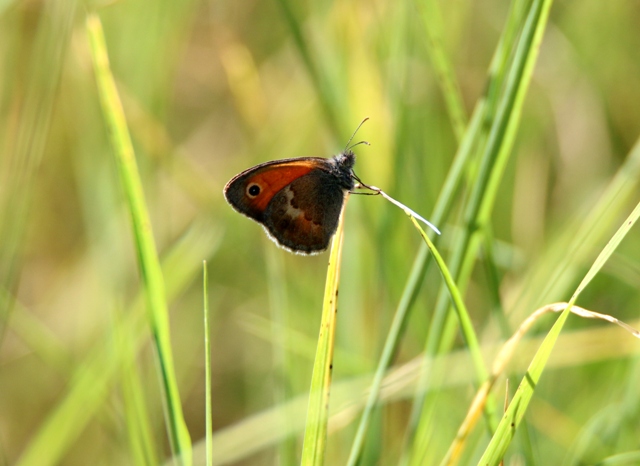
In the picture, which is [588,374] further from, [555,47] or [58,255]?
[58,255]

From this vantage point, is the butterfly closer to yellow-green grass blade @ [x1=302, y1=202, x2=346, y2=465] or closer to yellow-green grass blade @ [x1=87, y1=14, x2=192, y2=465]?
yellow-green grass blade @ [x1=87, y1=14, x2=192, y2=465]

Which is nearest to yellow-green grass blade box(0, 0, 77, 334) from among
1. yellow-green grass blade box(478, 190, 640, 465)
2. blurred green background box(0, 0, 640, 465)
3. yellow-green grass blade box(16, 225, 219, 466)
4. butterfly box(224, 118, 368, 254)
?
blurred green background box(0, 0, 640, 465)

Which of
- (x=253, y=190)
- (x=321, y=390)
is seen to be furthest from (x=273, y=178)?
(x=321, y=390)

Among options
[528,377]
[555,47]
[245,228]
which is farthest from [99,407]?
[555,47]

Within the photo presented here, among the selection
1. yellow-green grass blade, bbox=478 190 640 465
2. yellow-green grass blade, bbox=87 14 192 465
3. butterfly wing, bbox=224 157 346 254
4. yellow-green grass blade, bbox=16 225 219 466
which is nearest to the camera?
yellow-green grass blade, bbox=478 190 640 465

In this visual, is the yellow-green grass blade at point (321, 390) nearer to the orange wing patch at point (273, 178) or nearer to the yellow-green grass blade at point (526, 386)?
the yellow-green grass blade at point (526, 386)

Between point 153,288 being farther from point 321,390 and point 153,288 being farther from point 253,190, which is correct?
point 253,190

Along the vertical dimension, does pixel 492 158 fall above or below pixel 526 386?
above
